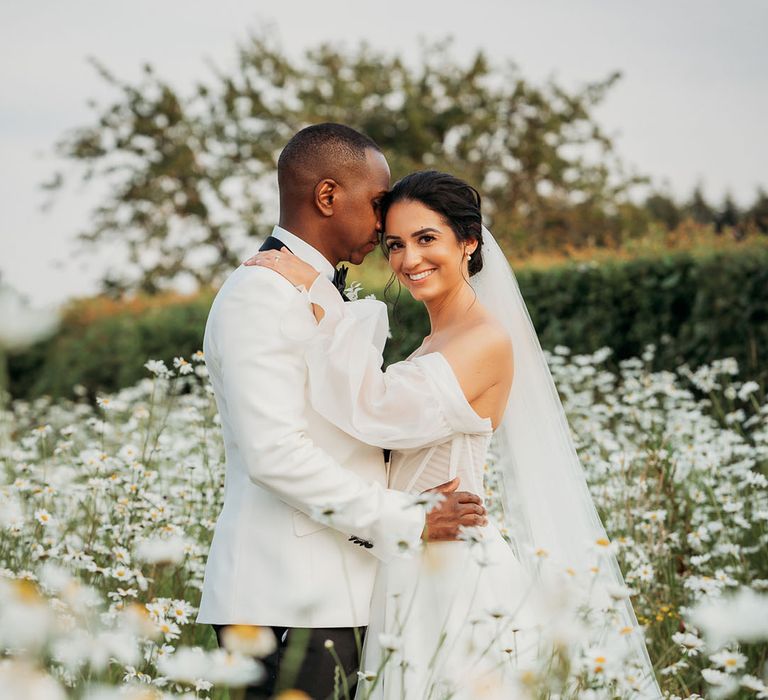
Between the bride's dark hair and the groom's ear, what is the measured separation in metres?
0.24

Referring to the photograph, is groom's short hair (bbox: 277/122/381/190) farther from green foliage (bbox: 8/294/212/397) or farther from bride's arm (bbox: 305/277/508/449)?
green foliage (bbox: 8/294/212/397)

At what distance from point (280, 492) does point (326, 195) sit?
0.86 metres

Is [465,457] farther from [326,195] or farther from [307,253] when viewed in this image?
[326,195]

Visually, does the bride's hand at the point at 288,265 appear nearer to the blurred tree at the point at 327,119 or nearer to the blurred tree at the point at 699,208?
the blurred tree at the point at 327,119

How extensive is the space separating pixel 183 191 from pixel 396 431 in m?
23.5

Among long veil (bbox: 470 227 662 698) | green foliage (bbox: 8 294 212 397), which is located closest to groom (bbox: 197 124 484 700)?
long veil (bbox: 470 227 662 698)

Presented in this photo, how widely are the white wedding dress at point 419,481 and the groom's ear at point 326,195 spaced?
222 millimetres

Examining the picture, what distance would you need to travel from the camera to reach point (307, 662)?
252 centimetres

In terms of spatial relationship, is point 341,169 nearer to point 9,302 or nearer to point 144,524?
point 9,302

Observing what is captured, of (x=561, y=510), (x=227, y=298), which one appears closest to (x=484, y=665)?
(x=561, y=510)

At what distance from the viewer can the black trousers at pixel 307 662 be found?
2.45 m

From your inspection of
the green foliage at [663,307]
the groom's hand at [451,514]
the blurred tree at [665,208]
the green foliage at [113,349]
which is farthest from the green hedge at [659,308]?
the blurred tree at [665,208]

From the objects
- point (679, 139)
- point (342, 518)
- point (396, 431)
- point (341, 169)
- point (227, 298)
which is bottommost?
point (342, 518)

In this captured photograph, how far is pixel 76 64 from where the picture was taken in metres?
25.1
